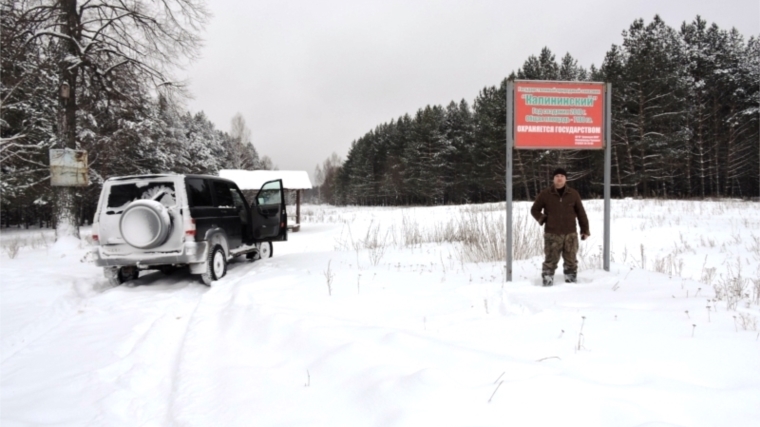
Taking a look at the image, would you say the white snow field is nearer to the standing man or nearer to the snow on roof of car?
the standing man

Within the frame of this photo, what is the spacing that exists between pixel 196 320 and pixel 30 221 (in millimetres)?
38423

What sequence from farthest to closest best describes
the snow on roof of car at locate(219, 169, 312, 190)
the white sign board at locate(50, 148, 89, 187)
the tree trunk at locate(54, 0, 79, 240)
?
the snow on roof of car at locate(219, 169, 312, 190)
the tree trunk at locate(54, 0, 79, 240)
the white sign board at locate(50, 148, 89, 187)

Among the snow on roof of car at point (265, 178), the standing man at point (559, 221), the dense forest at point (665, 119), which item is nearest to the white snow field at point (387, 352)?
the standing man at point (559, 221)

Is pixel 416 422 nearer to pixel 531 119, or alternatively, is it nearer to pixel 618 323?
pixel 618 323

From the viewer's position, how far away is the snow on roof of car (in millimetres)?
21938

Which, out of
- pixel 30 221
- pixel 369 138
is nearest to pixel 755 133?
pixel 369 138

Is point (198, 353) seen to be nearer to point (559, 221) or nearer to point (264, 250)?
point (559, 221)

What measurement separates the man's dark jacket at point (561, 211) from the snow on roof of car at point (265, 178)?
17722mm

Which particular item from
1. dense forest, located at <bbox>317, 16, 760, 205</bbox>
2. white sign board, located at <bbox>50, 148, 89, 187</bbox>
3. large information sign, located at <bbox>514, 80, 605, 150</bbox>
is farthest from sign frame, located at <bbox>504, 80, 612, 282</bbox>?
dense forest, located at <bbox>317, 16, 760, 205</bbox>

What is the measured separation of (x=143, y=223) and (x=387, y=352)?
497cm

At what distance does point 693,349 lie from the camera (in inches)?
120

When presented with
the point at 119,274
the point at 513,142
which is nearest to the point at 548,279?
the point at 513,142

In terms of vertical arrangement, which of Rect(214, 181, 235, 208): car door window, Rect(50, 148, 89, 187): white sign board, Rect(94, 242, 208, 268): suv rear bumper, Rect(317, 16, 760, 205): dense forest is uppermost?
Rect(317, 16, 760, 205): dense forest

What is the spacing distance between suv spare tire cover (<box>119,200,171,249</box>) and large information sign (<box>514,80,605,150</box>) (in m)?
5.70
